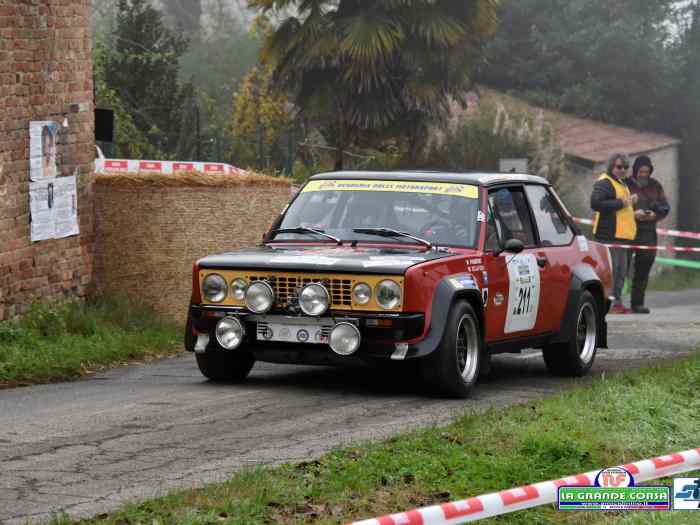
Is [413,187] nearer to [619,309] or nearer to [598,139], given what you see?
[619,309]

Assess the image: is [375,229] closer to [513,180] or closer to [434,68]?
[513,180]

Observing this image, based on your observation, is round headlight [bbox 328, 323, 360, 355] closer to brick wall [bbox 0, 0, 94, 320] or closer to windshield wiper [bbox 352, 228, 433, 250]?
windshield wiper [bbox 352, 228, 433, 250]

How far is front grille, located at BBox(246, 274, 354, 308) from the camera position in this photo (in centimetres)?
1027

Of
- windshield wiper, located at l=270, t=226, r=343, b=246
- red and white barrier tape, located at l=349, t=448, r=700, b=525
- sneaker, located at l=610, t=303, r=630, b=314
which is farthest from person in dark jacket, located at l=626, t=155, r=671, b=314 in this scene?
red and white barrier tape, located at l=349, t=448, r=700, b=525

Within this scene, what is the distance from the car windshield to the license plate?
100 centimetres

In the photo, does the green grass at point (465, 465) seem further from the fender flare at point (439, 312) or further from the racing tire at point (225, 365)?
the racing tire at point (225, 365)

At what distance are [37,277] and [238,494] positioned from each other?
743 centimetres

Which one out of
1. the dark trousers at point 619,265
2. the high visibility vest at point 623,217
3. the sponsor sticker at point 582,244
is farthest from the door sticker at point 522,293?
the dark trousers at point 619,265

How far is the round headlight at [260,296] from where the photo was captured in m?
10.4

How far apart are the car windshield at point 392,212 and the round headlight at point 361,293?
0.91 meters

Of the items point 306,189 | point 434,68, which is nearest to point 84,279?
point 306,189

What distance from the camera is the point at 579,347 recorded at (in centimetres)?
1261
